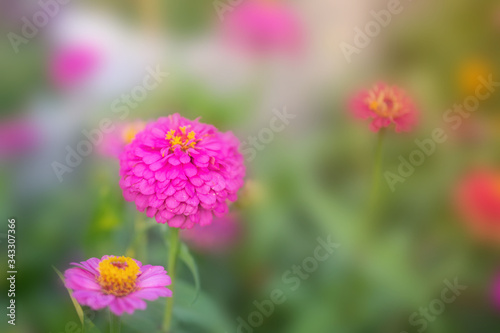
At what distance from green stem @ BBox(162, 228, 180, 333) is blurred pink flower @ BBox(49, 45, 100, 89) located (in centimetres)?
25

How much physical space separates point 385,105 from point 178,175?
267 mm

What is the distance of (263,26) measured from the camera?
0.72m

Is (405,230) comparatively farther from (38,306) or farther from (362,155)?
(38,306)

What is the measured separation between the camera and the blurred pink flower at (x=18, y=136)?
69 centimetres

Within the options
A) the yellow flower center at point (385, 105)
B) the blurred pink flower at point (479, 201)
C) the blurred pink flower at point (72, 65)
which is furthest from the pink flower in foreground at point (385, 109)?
the blurred pink flower at point (72, 65)

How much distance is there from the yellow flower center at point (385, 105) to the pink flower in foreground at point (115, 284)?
31cm

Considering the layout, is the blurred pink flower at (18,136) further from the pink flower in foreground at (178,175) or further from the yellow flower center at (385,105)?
the yellow flower center at (385,105)

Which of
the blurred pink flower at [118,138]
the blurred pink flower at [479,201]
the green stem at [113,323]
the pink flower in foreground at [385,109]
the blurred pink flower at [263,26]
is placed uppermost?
the blurred pink flower at [263,26]

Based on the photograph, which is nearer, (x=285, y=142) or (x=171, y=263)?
(x=171, y=263)

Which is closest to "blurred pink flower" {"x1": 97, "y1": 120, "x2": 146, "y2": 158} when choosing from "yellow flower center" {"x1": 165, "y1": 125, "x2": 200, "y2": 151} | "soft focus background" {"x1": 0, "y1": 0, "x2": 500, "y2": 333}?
"soft focus background" {"x1": 0, "y1": 0, "x2": 500, "y2": 333}

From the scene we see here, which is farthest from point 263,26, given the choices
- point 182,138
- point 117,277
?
point 117,277

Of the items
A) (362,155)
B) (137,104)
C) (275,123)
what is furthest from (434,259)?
(137,104)

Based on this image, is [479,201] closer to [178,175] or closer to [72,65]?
[178,175]

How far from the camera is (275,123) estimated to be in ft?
2.43
